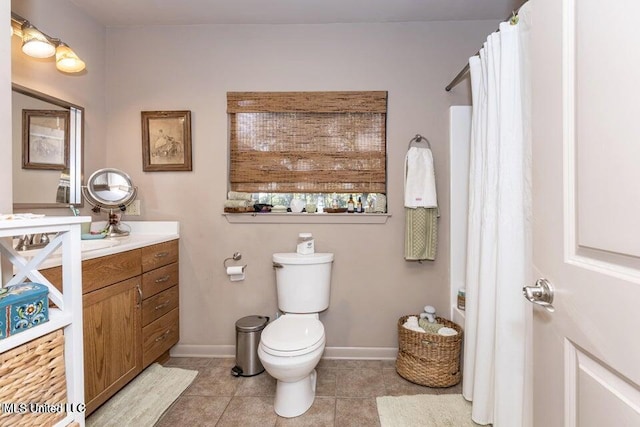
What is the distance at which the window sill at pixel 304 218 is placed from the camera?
2182mm

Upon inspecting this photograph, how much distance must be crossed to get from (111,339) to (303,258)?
113cm

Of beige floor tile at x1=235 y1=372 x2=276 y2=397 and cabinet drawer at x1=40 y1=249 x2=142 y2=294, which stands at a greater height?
cabinet drawer at x1=40 y1=249 x2=142 y2=294

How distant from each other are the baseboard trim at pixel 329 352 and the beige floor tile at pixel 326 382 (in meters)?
0.16

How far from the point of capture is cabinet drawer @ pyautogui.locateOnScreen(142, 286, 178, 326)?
187 cm

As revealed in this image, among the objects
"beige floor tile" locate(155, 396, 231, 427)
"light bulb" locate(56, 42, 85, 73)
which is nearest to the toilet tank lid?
"beige floor tile" locate(155, 396, 231, 427)

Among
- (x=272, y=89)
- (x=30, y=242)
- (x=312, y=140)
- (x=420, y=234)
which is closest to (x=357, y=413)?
(x=420, y=234)

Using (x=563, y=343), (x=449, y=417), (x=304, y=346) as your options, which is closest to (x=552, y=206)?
(x=563, y=343)

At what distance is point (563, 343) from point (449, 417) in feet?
3.98

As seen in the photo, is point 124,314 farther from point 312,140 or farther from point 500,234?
point 500,234

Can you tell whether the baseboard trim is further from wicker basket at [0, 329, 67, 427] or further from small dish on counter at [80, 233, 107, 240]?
wicker basket at [0, 329, 67, 427]

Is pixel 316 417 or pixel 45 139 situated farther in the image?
pixel 45 139

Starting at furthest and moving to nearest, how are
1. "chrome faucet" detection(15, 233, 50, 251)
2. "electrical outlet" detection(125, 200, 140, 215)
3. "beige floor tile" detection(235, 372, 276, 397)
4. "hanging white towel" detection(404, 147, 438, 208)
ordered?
"electrical outlet" detection(125, 200, 140, 215), "hanging white towel" detection(404, 147, 438, 208), "beige floor tile" detection(235, 372, 276, 397), "chrome faucet" detection(15, 233, 50, 251)

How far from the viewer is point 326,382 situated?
192 centimetres

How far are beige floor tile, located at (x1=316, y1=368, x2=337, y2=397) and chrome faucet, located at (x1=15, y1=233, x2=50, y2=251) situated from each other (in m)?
1.76
